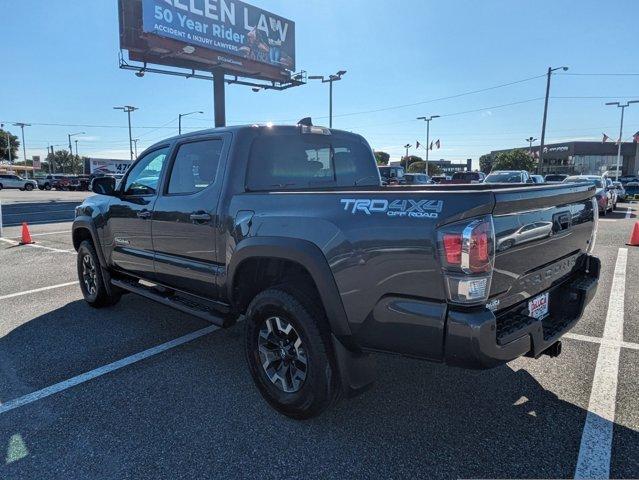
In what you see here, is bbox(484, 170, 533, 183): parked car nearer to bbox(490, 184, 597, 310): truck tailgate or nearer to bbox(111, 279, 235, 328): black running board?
bbox(490, 184, 597, 310): truck tailgate

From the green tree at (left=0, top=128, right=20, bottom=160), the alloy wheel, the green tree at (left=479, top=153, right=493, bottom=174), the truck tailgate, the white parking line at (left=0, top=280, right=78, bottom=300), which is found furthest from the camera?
the green tree at (left=479, top=153, right=493, bottom=174)

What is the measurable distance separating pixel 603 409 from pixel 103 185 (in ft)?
16.3

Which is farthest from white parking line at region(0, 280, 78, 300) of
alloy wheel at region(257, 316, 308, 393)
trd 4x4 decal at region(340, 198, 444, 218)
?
trd 4x4 decal at region(340, 198, 444, 218)

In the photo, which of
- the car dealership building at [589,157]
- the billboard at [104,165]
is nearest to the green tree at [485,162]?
the car dealership building at [589,157]

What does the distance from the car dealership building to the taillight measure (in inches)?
2879

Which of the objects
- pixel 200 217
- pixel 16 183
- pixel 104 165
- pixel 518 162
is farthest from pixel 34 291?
pixel 518 162

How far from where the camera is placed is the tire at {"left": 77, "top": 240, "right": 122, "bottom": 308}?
211 inches

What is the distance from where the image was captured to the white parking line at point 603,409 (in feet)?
8.00

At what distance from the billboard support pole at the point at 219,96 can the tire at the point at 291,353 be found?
3395 cm

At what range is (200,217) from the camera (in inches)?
140

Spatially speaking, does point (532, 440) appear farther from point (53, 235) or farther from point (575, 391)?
point (53, 235)

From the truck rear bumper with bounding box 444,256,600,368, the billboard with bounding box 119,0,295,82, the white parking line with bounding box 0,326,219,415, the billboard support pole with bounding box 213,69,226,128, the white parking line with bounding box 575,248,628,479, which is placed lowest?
the white parking line with bounding box 0,326,219,415

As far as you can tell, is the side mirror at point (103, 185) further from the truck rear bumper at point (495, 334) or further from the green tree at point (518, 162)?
the green tree at point (518, 162)

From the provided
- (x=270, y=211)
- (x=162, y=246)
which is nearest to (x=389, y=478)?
(x=270, y=211)
